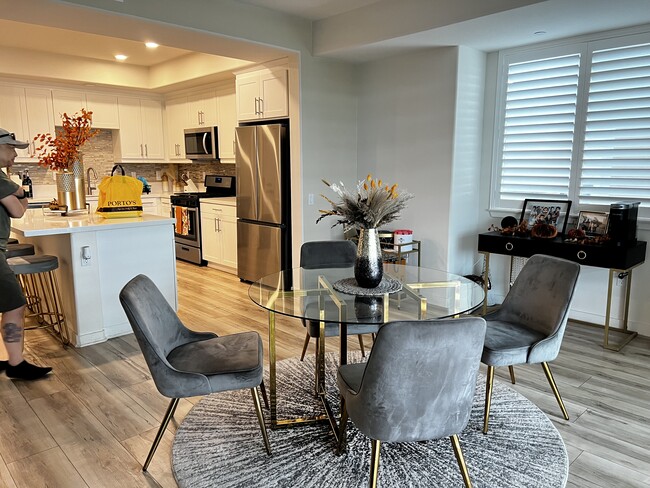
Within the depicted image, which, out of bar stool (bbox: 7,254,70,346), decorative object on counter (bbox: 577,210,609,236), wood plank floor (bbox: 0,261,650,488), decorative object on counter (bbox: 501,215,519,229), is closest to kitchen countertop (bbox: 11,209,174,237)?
bar stool (bbox: 7,254,70,346)

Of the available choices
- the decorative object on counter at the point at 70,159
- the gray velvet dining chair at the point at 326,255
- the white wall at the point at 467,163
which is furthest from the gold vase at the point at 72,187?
the white wall at the point at 467,163

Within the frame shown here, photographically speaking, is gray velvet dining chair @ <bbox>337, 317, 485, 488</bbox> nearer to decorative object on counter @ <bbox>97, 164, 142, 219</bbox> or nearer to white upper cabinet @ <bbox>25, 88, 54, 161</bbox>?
decorative object on counter @ <bbox>97, 164, 142, 219</bbox>

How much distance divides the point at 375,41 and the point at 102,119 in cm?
454

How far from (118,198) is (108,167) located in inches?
145

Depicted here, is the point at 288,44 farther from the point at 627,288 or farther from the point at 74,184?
the point at 627,288

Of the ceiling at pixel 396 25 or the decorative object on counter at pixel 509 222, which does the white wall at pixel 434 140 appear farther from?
the decorative object on counter at pixel 509 222

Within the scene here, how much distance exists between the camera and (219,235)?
6102 millimetres

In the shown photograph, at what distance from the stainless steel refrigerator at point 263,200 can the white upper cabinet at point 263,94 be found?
15 cm

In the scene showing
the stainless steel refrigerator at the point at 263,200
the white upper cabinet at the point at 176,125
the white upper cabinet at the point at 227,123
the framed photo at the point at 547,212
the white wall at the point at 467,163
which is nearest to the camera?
the framed photo at the point at 547,212

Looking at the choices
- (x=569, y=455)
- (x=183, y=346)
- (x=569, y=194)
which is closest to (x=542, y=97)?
(x=569, y=194)

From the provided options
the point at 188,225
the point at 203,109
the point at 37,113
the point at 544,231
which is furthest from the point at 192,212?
the point at 544,231

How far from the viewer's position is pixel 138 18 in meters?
3.39

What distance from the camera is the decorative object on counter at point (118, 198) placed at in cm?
389

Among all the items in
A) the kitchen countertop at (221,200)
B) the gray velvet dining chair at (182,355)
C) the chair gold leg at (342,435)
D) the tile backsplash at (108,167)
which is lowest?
the chair gold leg at (342,435)
